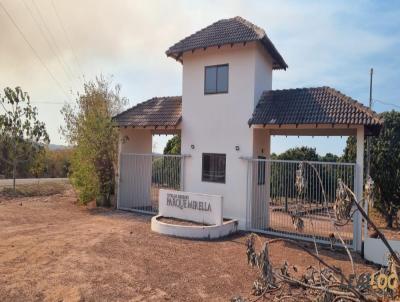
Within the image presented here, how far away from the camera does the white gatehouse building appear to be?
40.5 feet

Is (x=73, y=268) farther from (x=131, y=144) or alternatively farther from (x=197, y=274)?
(x=131, y=144)

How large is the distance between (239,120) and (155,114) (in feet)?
13.4

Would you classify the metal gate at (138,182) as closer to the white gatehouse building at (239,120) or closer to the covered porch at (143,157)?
the covered porch at (143,157)

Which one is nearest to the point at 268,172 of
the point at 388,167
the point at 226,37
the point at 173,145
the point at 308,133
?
the point at 308,133

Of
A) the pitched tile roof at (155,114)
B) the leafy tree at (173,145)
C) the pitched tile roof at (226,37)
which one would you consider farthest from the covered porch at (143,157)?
the leafy tree at (173,145)

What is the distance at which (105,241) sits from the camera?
10.4 meters

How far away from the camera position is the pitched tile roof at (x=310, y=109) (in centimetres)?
1109

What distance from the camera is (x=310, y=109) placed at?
12125 mm

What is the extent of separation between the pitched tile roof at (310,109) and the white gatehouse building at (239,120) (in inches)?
1.3

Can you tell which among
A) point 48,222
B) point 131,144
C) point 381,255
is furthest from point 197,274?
point 131,144

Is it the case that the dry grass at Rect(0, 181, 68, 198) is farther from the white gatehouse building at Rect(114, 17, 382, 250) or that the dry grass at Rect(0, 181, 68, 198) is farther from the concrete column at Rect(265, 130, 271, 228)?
Result: the concrete column at Rect(265, 130, 271, 228)

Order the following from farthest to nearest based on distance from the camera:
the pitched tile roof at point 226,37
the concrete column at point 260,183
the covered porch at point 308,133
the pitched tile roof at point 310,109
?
1. the concrete column at point 260,183
2. the pitched tile roof at point 226,37
3. the pitched tile roof at point 310,109
4. the covered porch at point 308,133

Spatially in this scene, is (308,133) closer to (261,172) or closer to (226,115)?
(261,172)

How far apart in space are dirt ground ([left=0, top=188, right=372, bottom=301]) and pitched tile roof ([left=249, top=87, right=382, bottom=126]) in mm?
4017
